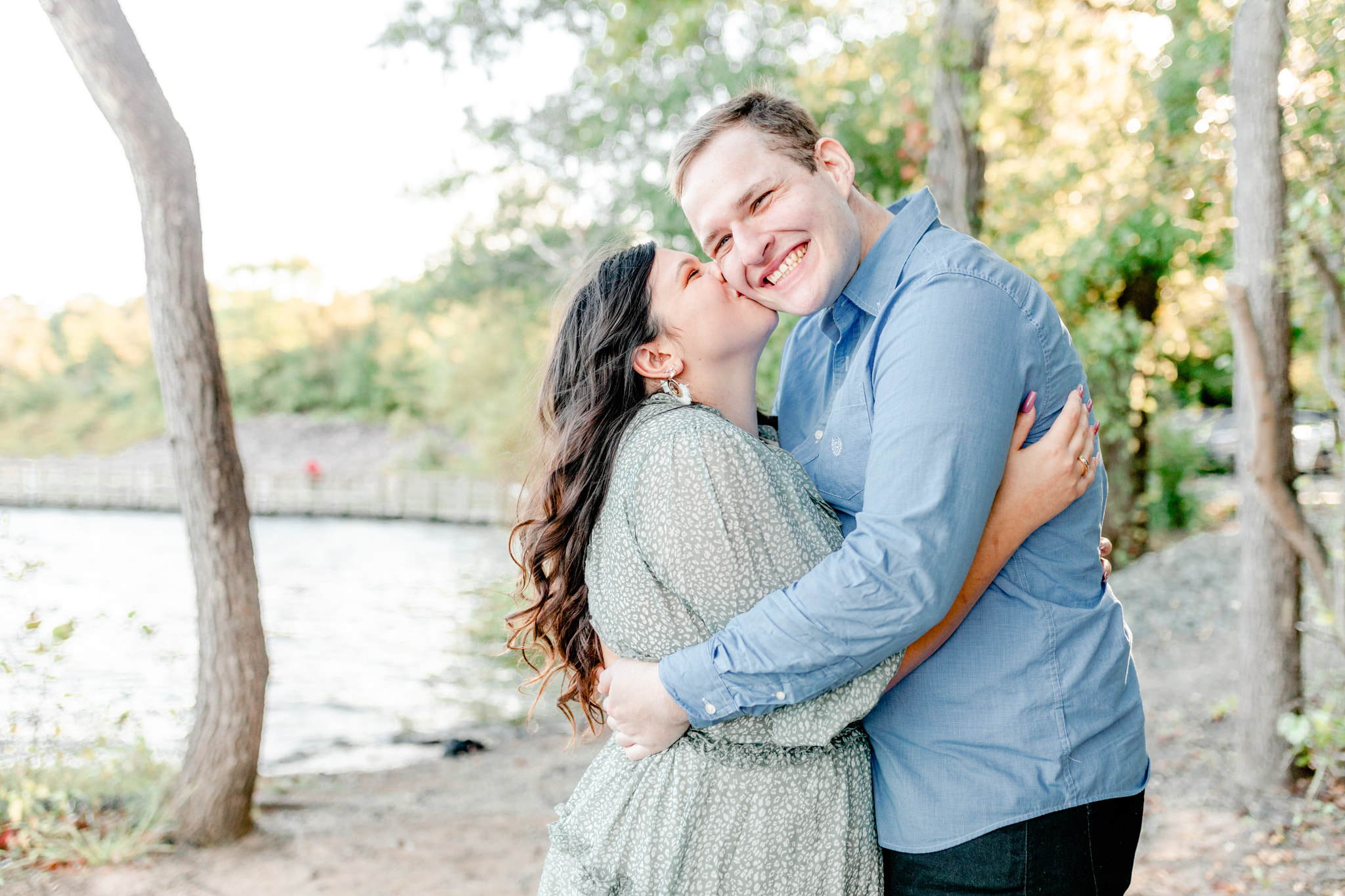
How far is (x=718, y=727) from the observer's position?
5.37 feet

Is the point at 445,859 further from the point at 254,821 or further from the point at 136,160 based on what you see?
the point at 136,160

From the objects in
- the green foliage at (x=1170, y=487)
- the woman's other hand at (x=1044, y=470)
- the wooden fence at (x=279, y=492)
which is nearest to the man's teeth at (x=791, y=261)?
the woman's other hand at (x=1044, y=470)

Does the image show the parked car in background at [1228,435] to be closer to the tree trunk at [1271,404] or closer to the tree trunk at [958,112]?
the tree trunk at [1271,404]

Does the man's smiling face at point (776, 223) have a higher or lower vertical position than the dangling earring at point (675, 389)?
higher

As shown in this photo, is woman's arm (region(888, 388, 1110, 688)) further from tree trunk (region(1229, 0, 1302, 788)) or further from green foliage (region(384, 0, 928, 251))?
green foliage (region(384, 0, 928, 251))

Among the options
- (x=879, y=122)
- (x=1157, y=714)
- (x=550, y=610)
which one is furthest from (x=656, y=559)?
(x=879, y=122)

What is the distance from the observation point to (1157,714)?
21.5 ft

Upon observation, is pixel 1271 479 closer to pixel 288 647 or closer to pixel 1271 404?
pixel 1271 404

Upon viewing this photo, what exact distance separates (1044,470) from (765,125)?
87cm

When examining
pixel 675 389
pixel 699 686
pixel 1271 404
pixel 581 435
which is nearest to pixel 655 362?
pixel 675 389

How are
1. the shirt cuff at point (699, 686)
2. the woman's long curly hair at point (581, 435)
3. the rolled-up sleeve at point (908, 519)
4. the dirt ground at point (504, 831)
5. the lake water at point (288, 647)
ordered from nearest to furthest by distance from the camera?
the rolled-up sleeve at point (908, 519), the shirt cuff at point (699, 686), the woman's long curly hair at point (581, 435), the dirt ground at point (504, 831), the lake water at point (288, 647)

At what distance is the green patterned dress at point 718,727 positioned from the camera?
1.58 metres

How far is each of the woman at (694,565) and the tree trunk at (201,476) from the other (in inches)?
124

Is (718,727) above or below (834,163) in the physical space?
below
